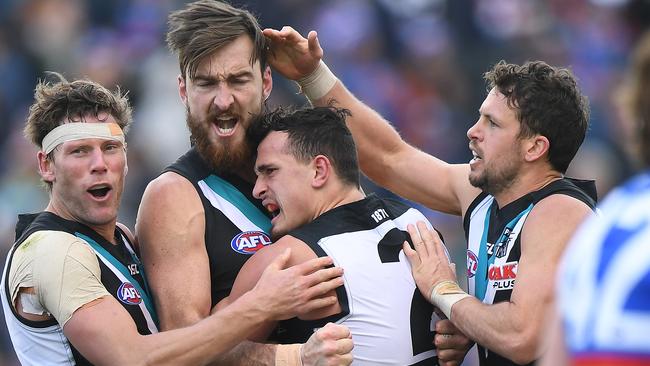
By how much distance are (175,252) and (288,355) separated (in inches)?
32.4

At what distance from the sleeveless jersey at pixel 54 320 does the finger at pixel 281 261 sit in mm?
820

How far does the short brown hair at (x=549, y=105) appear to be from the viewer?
527cm

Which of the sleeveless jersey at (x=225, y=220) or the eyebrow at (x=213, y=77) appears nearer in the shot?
the sleeveless jersey at (x=225, y=220)

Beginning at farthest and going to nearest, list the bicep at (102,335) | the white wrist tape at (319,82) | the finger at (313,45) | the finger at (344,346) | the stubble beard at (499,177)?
1. the white wrist tape at (319,82)
2. the finger at (313,45)
3. the stubble beard at (499,177)
4. the bicep at (102,335)
5. the finger at (344,346)

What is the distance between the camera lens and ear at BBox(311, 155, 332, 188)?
207 inches

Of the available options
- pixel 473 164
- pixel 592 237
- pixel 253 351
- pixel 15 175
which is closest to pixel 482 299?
pixel 473 164

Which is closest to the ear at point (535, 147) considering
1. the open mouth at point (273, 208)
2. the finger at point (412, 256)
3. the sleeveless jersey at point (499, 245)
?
the sleeveless jersey at point (499, 245)

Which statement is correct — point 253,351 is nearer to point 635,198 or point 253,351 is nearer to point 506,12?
point 635,198

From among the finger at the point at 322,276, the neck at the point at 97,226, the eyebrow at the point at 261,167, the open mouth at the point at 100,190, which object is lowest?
the finger at the point at 322,276

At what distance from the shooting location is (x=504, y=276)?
507 centimetres

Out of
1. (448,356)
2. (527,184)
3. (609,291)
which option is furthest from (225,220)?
(609,291)

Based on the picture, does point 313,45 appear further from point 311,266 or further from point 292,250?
point 311,266

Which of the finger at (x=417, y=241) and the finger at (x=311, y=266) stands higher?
the finger at (x=417, y=241)

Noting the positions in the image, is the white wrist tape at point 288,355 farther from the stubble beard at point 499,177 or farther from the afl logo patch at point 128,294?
the stubble beard at point 499,177
